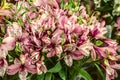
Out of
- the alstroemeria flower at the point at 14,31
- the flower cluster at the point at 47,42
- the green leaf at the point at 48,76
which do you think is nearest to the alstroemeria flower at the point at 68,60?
the flower cluster at the point at 47,42

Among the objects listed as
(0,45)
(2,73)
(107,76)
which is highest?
(0,45)

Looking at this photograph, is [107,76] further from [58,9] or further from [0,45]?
[0,45]

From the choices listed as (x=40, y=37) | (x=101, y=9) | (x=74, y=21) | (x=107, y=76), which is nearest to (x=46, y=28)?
(x=40, y=37)

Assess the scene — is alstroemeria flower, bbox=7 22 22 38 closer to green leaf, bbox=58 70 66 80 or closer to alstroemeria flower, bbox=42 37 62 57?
alstroemeria flower, bbox=42 37 62 57

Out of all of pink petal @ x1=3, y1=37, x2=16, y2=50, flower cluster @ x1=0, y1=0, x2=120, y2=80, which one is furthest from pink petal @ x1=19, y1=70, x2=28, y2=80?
pink petal @ x1=3, y1=37, x2=16, y2=50

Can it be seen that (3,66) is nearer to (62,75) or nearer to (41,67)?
(41,67)

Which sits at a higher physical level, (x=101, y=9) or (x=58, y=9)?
(x=58, y=9)

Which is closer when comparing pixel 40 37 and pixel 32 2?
pixel 40 37

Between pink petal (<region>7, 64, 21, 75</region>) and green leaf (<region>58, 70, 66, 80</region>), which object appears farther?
green leaf (<region>58, 70, 66, 80</region>)
